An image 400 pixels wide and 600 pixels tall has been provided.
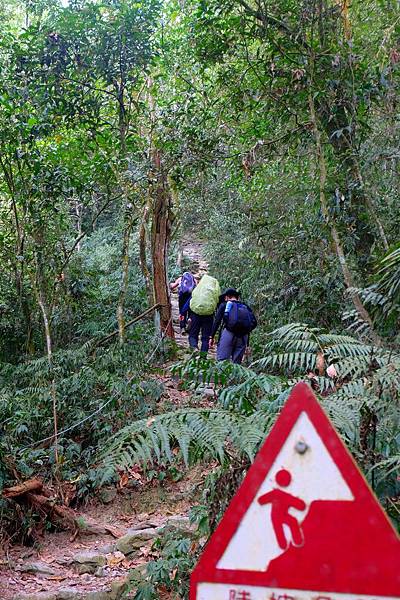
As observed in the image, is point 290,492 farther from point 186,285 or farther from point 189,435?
point 186,285

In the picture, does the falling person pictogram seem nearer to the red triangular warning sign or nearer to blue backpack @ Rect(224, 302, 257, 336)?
the red triangular warning sign

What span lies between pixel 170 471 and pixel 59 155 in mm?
5418

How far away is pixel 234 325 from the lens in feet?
24.4

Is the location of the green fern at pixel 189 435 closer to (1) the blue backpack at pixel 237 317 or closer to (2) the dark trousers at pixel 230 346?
(1) the blue backpack at pixel 237 317

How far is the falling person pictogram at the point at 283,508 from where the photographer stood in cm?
127

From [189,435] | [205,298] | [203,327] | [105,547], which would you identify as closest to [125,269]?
[205,298]

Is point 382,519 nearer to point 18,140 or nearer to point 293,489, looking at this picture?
point 293,489

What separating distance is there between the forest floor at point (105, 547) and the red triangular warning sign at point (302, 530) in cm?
298

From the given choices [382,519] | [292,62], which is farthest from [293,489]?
[292,62]

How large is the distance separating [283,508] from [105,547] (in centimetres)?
433

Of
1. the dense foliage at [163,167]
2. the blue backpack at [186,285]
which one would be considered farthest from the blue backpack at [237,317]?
the blue backpack at [186,285]

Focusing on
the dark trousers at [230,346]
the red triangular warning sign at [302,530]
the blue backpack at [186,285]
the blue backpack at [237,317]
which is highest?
the red triangular warning sign at [302,530]

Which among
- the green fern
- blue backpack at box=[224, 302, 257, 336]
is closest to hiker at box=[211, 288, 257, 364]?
blue backpack at box=[224, 302, 257, 336]

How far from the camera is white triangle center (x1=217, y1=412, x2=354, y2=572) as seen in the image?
1.28 meters
